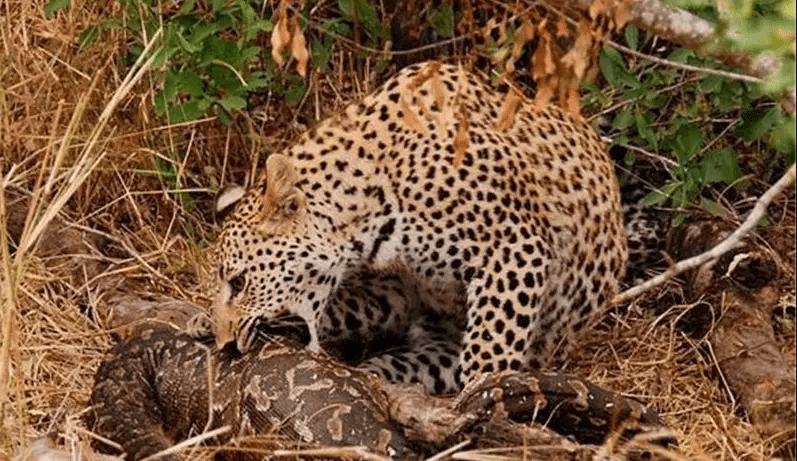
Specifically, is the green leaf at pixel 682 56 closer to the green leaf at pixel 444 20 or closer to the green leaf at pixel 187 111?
the green leaf at pixel 444 20

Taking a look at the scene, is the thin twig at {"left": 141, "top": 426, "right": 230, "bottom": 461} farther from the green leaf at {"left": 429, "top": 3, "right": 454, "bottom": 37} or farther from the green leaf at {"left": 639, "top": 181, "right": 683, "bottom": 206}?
the green leaf at {"left": 429, "top": 3, "right": 454, "bottom": 37}

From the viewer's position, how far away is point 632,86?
7.07 metres

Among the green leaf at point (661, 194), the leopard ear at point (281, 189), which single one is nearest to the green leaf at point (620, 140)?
the green leaf at point (661, 194)

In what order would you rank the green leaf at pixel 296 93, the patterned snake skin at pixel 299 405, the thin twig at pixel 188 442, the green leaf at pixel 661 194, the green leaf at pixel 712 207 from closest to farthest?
1. the thin twig at pixel 188 442
2. the patterned snake skin at pixel 299 405
3. the green leaf at pixel 661 194
4. the green leaf at pixel 712 207
5. the green leaf at pixel 296 93

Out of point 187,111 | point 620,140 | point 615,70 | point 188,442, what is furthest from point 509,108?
point 187,111

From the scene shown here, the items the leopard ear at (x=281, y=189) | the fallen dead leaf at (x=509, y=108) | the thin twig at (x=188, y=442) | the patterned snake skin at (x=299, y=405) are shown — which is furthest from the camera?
the leopard ear at (x=281, y=189)

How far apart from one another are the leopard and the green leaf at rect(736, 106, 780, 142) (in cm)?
63

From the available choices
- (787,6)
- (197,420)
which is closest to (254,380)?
(197,420)

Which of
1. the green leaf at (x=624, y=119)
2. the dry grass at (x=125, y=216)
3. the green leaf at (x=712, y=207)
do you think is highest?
the green leaf at (x=624, y=119)

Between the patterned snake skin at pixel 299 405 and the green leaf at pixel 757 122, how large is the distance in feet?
4.16

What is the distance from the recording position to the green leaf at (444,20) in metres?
7.54

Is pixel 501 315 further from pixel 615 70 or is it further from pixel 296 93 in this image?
pixel 296 93

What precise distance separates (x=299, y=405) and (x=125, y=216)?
2153 millimetres

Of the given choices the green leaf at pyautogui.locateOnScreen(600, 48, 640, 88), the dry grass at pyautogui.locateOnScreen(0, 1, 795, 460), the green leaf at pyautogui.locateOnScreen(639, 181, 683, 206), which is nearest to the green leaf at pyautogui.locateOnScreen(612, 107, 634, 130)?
the green leaf at pyautogui.locateOnScreen(600, 48, 640, 88)
